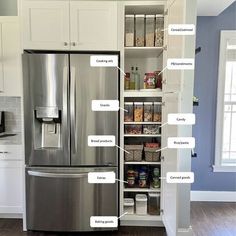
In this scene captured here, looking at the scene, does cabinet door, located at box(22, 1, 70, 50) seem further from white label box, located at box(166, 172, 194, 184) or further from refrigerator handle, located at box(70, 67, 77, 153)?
white label box, located at box(166, 172, 194, 184)

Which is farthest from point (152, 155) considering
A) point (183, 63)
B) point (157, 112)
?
point (183, 63)

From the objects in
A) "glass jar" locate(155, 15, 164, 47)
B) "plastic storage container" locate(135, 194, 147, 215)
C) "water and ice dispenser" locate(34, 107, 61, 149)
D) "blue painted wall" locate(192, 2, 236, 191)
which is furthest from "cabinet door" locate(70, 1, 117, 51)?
"plastic storage container" locate(135, 194, 147, 215)

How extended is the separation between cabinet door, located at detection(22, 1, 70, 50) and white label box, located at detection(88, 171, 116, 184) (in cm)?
123

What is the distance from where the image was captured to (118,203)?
2.56m

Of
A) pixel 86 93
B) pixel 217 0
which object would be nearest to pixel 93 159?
pixel 86 93

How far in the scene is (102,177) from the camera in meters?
2.53

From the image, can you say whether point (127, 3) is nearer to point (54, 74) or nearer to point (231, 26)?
point (54, 74)

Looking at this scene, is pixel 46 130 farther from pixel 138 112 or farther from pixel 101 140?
pixel 138 112

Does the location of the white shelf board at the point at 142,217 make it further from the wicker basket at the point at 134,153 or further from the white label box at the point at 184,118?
the white label box at the point at 184,118

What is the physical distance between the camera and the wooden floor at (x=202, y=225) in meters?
2.62

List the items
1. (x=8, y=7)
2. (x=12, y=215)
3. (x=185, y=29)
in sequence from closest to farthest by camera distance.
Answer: (x=185, y=29)
(x=12, y=215)
(x=8, y=7)

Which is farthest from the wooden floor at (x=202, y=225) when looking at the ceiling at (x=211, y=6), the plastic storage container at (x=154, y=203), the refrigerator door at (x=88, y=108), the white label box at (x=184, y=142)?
the ceiling at (x=211, y=6)

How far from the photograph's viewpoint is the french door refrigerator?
93.9 inches

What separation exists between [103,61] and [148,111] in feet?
2.21
